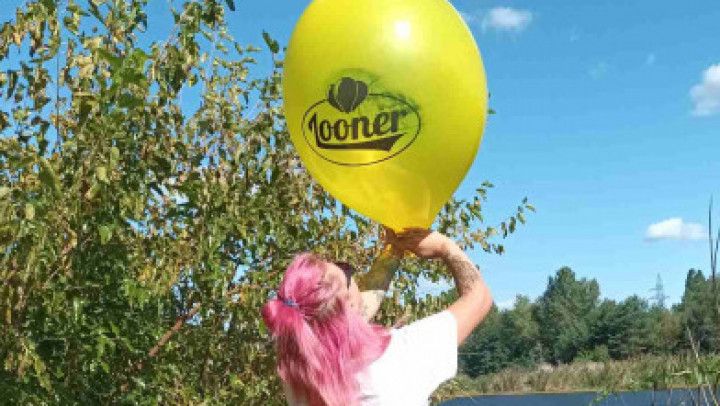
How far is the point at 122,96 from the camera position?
315 cm

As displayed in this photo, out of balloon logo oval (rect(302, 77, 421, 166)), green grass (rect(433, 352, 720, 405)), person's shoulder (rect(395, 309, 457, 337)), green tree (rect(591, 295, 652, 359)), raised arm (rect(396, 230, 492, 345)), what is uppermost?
green tree (rect(591, 295, 652, 359))

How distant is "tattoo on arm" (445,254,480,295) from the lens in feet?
8.02

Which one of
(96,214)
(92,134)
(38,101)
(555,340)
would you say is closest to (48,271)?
(96,214)

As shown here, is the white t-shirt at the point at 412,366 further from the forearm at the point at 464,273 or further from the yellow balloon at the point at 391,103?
the yellow balloon at the point at 391,103

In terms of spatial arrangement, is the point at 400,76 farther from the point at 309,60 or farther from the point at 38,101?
the point at 38,101

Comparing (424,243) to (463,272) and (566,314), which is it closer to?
(463,272)

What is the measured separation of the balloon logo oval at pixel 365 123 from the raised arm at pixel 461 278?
250 millimetres

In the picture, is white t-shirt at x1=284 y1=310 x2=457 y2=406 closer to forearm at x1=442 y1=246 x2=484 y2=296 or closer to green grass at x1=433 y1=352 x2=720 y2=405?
forearm at x1=442 y1=246 x2=484 y2=296

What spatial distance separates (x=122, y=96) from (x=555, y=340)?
81.1 meters

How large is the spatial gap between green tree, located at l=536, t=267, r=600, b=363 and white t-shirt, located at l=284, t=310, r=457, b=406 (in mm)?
72427

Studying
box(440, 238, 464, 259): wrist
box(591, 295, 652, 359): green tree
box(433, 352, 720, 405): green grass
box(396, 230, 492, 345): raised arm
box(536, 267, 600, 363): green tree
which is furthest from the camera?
box(536, 267, 600, 363): green tree

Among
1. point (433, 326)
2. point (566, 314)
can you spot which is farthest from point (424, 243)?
point (566, 314)

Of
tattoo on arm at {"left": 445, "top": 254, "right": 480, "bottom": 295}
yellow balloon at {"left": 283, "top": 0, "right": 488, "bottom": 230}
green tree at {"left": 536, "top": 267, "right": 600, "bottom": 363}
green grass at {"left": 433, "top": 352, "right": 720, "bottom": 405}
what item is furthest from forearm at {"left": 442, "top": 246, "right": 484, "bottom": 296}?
green tree at {"left": 536, "top": 267, "right": 600, "bottom": 363}

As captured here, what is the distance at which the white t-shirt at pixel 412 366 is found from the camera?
223 centimetres
